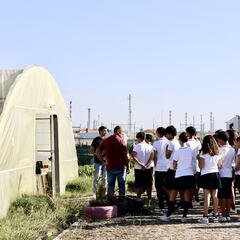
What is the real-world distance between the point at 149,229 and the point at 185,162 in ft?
4.80

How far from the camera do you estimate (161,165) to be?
10.3 metres

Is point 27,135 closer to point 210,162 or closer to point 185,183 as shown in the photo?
point 185,183

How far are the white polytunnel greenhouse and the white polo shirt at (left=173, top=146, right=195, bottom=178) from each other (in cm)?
374

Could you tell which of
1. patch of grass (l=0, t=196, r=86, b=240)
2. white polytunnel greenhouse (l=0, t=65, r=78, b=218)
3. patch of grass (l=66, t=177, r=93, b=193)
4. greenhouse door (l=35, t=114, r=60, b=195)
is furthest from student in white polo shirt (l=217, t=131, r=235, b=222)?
patch of grass (l=66, t=177, r=93, b=193)

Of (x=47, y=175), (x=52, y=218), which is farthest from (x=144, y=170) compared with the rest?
(x=47, y=175)

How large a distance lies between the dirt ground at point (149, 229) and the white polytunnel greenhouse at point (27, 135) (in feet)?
7.53

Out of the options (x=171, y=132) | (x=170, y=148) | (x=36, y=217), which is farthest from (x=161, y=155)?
(x=36, y=217)

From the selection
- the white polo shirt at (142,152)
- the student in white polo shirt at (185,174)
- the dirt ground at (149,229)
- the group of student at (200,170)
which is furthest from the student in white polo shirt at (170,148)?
the white polo shirt at (142,152)

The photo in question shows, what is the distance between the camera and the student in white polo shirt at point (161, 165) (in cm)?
1025

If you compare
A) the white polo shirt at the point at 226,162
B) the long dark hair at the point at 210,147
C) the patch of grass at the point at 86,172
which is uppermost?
the long dark hair at the point at 210,147

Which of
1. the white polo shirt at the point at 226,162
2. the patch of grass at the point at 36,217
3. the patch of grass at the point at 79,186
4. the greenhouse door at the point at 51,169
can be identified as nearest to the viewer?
the patch of grass at the point at 36,217

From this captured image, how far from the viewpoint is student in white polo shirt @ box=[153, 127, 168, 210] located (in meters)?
10.2

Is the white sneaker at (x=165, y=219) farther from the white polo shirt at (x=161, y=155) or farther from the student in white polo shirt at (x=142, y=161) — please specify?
the student in white polo shirt at (x=142, y=161)

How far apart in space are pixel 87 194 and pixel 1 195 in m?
3.54
